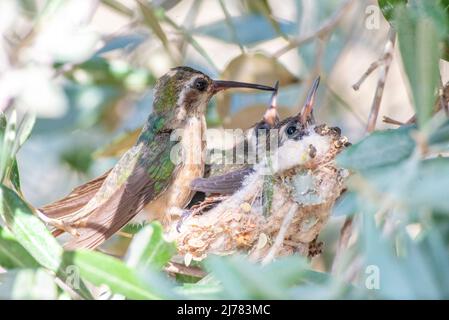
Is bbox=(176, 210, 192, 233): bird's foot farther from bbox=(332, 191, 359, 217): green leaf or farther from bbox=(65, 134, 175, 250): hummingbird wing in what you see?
bbox=(332, 191, 359, 217): green leaf

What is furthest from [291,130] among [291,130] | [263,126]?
[263,126]

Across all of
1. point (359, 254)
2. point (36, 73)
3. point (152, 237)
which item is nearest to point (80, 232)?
point (36, 73)

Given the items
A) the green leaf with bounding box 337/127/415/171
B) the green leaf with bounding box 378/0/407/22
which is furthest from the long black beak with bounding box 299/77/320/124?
the green leaf with bounding box 337/127/415/171

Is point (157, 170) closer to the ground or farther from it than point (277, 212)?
farther from it

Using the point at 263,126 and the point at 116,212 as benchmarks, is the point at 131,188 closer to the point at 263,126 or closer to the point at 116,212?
the point at 116,212

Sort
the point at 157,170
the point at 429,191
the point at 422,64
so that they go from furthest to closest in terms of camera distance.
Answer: the point at 157,170 < the point at 422,64 < the point at 429,191

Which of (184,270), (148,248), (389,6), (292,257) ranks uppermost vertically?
(389,6)

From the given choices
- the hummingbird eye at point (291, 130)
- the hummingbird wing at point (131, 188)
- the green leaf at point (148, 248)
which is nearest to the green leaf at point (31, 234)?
the green leaf at point (148, 248)

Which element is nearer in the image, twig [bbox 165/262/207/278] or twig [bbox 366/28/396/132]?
twig [bbox 366/28/396/132]
